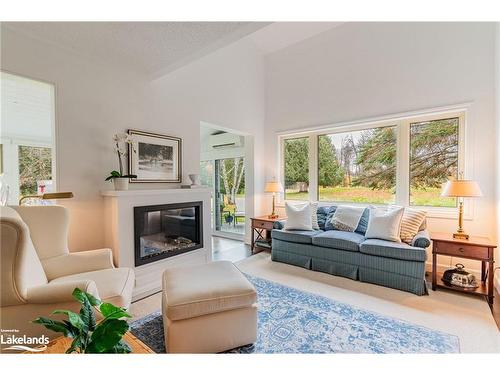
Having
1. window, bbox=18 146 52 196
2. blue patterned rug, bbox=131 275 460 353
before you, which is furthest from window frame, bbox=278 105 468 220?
window, bbox=18 146 52 196

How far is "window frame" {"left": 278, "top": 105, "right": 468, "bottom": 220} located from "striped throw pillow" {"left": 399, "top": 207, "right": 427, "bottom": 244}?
0.38 metres

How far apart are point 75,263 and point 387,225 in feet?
10.9

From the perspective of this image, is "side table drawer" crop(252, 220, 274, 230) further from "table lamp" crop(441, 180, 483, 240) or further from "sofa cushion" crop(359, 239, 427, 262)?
"table lamp" crop(441, 180, 483, 240)

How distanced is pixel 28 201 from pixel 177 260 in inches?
70.1

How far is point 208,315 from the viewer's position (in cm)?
156

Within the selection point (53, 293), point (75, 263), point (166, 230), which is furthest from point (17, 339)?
point (166, 230)

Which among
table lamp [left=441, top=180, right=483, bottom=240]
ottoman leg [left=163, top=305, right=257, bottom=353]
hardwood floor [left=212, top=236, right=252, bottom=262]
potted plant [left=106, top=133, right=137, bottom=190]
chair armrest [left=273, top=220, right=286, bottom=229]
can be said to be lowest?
hardwood floor [left=212, top=236, right=252, bottom=262]

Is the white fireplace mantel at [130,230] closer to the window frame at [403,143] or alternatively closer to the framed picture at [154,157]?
the framed picture at [154,157]

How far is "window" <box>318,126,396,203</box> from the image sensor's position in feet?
11.8

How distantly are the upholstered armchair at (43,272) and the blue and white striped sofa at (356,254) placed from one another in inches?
87.7

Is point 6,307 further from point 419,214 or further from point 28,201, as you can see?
point 419,214

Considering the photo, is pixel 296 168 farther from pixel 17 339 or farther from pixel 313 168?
pixel 17 339
